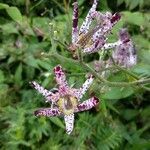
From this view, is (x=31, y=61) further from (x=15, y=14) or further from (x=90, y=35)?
(x=90, y=35)

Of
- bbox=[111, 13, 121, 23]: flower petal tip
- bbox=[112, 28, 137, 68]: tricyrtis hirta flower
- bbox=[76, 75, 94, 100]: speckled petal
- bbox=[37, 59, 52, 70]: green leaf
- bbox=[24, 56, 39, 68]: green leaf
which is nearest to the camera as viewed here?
bbox=[111, 13, 121, 23]: flower petal tip

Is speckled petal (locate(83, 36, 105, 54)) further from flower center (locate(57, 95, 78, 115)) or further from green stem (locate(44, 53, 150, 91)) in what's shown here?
flower center (locate(57, 95, 78, 115))

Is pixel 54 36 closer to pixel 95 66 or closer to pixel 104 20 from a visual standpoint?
pixel 104 20

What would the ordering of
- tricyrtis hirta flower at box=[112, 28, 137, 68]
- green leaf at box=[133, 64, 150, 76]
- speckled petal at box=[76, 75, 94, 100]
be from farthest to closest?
1. tricyrtis hirta flower at box=[112, 28, 137, 68]
2. green leaf at box=[133, 64, 150, 76]
3. speckled petal at box=[76, 75, 94, 100]

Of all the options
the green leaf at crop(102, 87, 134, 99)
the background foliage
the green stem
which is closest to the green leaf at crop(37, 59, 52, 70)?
the background foliage

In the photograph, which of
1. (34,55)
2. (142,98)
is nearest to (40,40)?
(34,55)

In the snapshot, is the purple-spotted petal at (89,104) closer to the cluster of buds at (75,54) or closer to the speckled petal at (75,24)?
the cluster of buds at (75,54)
